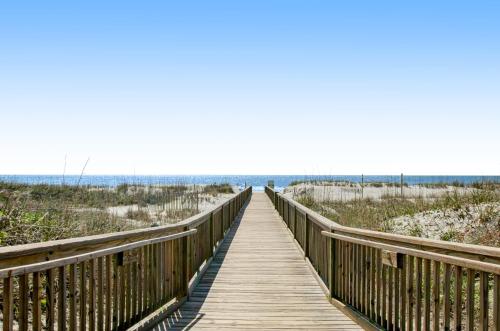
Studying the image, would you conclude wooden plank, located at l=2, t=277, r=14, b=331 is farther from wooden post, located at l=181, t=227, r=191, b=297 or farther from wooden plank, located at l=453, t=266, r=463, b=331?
wooden post, located at l=181, t=227, r=191, b=297

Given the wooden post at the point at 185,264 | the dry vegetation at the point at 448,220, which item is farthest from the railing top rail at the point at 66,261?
the dry vegetation at the point at 448,220

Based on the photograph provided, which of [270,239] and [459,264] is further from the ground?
[459,264]

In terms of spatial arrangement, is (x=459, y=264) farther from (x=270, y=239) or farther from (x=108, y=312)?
(x=270, y=239)

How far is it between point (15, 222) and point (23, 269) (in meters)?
4.60

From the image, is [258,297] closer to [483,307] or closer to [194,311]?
[194,311]

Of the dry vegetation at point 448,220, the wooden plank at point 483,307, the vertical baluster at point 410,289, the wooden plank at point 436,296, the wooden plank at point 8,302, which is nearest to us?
the wooden plank at point 8,302

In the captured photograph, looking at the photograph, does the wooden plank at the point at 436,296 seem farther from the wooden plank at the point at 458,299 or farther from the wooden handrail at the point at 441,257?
the wooden plank at the point at 458,299

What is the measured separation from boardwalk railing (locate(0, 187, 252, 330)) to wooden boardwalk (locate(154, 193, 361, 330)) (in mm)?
301

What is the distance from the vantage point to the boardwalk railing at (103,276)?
10.8 feet

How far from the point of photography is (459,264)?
3709 millimetres

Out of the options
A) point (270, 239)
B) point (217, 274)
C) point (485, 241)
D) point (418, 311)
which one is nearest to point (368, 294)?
point (418, 311)

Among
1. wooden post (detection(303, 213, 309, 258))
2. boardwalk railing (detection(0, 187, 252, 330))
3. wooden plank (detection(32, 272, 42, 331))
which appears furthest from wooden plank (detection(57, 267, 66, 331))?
wooden post (detection(303, 213, 309, 258))

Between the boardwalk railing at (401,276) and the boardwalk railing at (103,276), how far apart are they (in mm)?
2135

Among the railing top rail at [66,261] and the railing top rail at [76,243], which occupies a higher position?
the railing top rail at [76,243]
